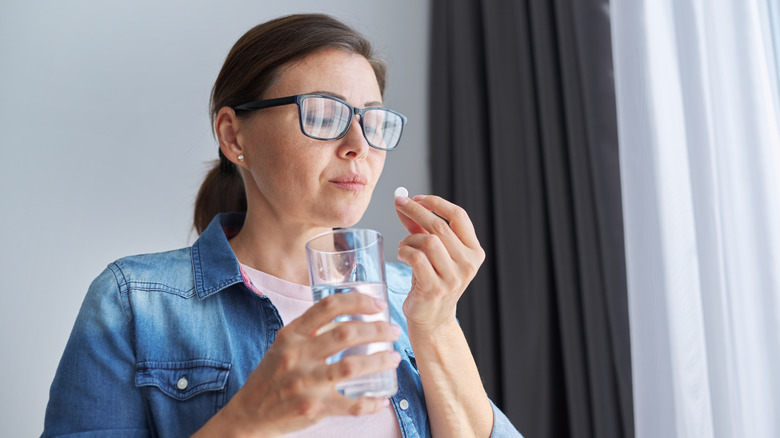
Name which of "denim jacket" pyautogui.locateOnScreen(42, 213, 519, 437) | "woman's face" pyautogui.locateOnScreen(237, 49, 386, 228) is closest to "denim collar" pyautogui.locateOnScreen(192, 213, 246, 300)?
"denim jacket" pyautogui.locateOnScreen(42, 213, 519, 437)

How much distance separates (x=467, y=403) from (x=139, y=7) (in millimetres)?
1603

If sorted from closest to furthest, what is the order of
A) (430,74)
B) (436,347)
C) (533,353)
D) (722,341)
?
(436,347), (722,341), (533,353), (430,74)

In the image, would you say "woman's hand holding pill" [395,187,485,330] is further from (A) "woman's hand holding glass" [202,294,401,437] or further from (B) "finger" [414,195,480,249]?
(A) "woman's hand holding glass" [202,294,401,437]

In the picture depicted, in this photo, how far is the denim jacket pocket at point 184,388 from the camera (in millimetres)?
1032

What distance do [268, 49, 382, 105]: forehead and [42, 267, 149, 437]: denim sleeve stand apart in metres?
0.50

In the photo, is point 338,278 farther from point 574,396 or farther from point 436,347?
point 574,396

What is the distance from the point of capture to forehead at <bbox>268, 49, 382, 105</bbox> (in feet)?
3.87

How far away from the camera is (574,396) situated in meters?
1.65

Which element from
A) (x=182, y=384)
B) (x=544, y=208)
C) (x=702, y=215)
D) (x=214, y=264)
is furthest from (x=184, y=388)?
(x=544, y=208)

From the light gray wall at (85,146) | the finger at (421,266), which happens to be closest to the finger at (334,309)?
the finger at (421,266)

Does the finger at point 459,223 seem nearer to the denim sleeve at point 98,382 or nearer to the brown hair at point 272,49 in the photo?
the brown hair at point 272,49

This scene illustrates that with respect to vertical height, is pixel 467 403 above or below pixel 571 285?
below

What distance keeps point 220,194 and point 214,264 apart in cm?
35

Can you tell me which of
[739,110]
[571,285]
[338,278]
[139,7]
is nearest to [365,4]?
[139,7]
